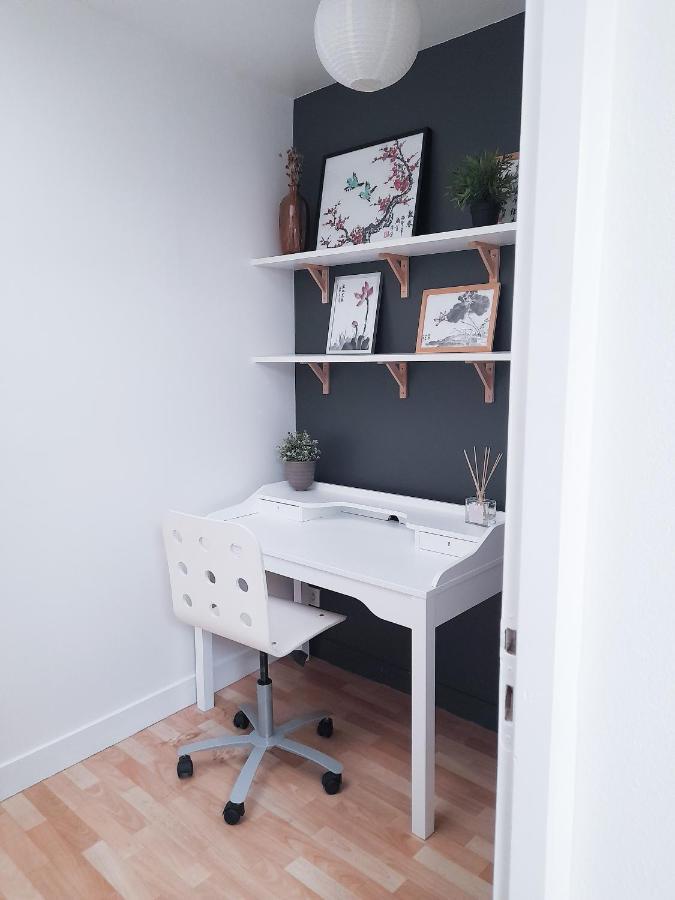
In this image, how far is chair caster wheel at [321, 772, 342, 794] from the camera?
2111 mm

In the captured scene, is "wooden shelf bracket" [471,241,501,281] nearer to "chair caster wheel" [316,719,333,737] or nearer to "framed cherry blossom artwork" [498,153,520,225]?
"framed cherry blossom artwork" [498,153,520,225]

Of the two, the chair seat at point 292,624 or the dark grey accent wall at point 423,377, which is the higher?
the dark grey accent wall at point 423,377

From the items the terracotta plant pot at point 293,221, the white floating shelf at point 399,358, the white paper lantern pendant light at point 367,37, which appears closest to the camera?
the white paper lantern pendant light at point 367,37

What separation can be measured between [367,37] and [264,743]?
207cm

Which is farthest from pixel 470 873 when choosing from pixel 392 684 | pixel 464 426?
pixel 464 426

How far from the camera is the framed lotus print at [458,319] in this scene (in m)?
2.29

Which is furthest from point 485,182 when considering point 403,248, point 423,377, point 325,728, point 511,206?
point 325,728

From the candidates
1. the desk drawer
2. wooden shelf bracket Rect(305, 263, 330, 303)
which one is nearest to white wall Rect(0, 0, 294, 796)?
wooden shelf bracket Rect(305, 263, 330, 303)

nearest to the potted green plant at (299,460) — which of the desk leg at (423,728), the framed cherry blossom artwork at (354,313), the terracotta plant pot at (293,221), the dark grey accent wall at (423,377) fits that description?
the dark grey accent wall at (423,377)

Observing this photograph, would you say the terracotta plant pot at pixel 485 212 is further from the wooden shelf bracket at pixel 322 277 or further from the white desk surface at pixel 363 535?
the white desk surface at pixel 363 535

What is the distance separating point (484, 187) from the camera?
2.11 m

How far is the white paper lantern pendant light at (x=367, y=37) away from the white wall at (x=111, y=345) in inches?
37.7

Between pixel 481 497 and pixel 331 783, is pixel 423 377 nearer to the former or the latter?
pixel 481 497

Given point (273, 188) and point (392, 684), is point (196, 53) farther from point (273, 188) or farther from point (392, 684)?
point (392, 684)
